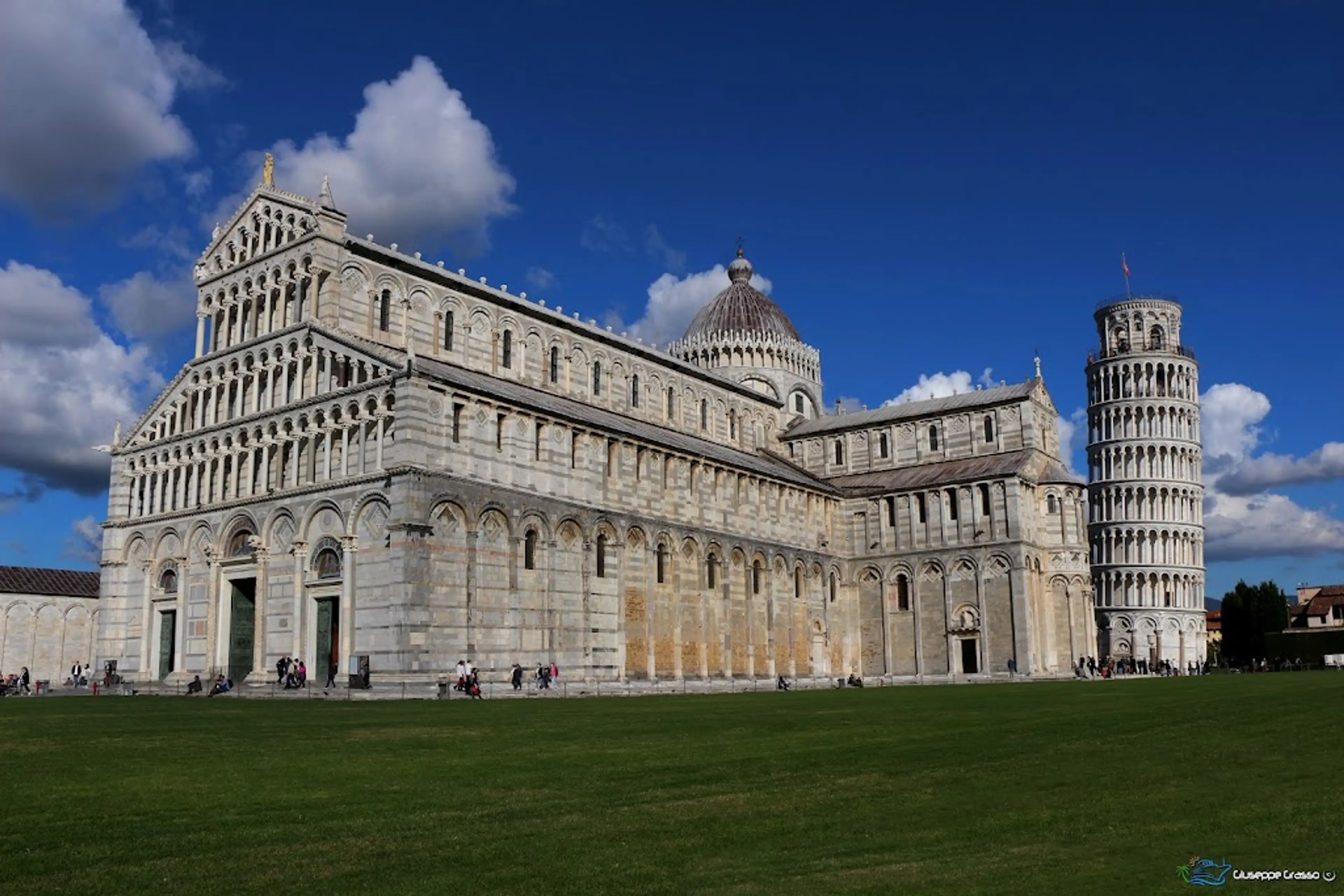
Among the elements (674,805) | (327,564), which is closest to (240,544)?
(327,564)

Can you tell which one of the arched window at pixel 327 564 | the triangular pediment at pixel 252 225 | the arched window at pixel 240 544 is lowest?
the arched window at pixel 327 564

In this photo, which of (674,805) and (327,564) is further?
(327,564)

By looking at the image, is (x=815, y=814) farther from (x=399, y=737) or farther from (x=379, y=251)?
(x=379, y=251)

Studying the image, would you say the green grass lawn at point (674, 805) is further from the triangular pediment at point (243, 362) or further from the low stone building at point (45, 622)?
the low stone building at point (45, 622)

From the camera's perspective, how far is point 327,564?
151 ft

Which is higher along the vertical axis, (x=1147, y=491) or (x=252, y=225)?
(x=252, y=225)

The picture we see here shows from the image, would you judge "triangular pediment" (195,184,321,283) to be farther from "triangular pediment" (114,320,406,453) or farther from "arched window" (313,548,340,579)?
"arched window" (313,548,340,579)

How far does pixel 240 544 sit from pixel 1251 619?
92.8 metres

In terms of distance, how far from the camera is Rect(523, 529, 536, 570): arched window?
47.6m

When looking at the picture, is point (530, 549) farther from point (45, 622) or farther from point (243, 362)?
point (45, 622)

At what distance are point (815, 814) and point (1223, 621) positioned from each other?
110638 mm

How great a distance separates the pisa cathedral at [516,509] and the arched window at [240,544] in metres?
0.13

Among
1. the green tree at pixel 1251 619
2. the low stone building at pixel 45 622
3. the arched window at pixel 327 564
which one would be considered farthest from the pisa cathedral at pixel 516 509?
the green tree at pixel 1251 619

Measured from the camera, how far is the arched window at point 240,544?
49.1 m
